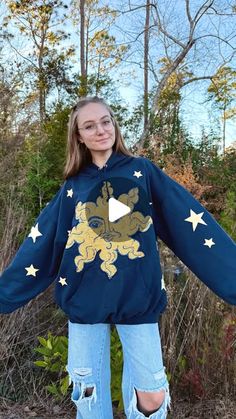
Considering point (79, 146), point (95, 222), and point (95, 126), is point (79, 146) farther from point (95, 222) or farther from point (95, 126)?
point (95, 222)

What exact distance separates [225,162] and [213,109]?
4723 mm

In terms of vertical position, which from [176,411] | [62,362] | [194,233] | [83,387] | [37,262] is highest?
[194,233]

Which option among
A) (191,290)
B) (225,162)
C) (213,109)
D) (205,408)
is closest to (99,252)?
(191,290)

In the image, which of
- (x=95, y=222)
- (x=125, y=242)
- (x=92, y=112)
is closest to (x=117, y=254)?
(x=125, y=242)

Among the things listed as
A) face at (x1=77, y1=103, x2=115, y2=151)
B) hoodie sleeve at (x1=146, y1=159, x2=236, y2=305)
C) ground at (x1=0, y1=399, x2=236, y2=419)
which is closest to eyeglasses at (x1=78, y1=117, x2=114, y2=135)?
face at (x1=77, y1=103, x2=115, y2=151)

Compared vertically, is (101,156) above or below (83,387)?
above

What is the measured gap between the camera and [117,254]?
2033mm

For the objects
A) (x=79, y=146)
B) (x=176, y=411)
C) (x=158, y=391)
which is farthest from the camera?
(x=176, y=411)

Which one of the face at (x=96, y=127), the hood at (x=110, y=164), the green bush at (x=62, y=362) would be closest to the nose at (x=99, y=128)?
the face at (x=96, y=127)

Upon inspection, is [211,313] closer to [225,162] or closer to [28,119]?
[28,119]

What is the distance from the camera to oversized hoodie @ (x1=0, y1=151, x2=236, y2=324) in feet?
6.61

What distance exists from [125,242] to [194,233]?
1.05ft

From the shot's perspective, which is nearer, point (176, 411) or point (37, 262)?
point (37, 262)

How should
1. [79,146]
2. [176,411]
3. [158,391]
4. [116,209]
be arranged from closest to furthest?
[158,391], [116,209], [79,146], [176,411]
